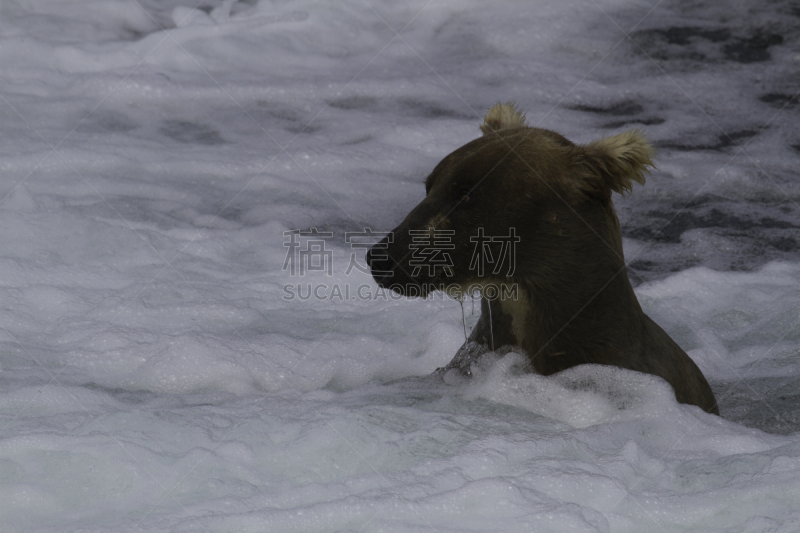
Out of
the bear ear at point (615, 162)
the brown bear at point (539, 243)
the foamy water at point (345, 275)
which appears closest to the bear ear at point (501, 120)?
the brown bear at point (539, 243)

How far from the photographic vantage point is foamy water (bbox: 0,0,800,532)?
287 centimetres

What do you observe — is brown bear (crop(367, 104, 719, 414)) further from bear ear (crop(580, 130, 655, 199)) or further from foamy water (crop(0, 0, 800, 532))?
foamy water (crop(0, 0, 800, 532))

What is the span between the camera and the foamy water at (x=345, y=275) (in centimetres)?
287

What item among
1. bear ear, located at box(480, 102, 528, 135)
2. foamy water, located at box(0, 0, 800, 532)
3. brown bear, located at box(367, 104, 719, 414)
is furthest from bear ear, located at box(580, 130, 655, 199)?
foamy water, located at box(0, 0, 800, 532)

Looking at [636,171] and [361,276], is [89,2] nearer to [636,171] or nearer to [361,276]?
[361,276]

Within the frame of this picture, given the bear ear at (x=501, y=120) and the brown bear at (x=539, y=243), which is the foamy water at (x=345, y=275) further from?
the bear ear at (x=501, y=120)

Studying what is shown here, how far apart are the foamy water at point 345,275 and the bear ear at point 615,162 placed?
0.77 meters

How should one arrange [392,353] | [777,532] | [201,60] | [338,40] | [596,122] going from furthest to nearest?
[338,40], [201,60], [596,122], [392,353], [777,532]

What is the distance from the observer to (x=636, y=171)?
3.39 meters

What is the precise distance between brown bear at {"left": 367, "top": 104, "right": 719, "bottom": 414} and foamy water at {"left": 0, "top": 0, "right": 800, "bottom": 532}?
167 mm

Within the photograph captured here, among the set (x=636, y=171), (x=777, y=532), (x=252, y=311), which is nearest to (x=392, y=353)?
(x=252, y=311)

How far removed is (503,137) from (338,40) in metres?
6.50

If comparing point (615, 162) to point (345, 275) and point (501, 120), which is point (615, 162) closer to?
point (501, 120)

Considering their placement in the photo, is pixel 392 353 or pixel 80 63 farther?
pixel 80 63
